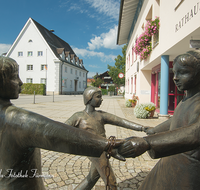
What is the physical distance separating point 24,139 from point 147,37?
29.9 ft

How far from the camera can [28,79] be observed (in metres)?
35.2

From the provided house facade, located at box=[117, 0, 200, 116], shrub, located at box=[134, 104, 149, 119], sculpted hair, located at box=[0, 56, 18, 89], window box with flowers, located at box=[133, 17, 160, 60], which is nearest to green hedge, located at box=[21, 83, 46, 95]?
house facade, located at box=[117, 0, 200, 116]

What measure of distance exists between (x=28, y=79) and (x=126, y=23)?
27.3 metres

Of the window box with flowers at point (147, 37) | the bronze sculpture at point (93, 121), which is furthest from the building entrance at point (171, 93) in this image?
the bronze sculpture at point (93, 121)

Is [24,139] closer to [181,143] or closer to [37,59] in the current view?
[181,143]

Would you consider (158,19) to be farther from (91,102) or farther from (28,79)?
(28,79)

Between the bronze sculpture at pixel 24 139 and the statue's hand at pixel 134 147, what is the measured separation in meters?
0.05

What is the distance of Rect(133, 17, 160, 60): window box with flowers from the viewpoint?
25.1 ft

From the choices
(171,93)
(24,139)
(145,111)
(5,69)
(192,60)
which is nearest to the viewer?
(24,139)

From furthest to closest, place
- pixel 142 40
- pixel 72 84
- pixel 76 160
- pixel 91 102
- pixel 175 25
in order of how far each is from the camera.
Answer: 1. pixel 72 84
2. pixel 142 40
3. pixel 175 25
4. pixel 76 160
5. pixel 91 102

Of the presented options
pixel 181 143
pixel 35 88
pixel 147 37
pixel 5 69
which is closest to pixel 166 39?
pixel 147 37

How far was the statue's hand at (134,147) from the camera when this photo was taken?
962mm

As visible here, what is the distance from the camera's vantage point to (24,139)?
34.7 inches

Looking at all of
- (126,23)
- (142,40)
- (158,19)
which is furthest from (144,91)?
(126,23)
